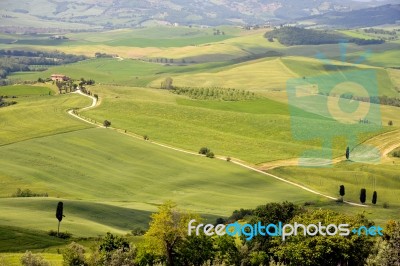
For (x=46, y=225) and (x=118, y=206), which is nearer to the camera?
(x=46, y=225)

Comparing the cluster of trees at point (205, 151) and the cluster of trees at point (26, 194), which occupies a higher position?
the cluster of trees at point (205, 151)

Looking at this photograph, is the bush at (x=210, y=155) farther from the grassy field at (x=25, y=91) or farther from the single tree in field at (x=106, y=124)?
the grassy field at (x=25, y=91)

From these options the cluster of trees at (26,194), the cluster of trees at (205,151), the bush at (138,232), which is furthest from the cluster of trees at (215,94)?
the bush at (138,232)

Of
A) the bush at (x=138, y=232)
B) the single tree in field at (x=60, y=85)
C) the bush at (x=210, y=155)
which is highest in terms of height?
the single tree in field at (x=60, y=85)

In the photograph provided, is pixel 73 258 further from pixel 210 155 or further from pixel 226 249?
pixel 210 155

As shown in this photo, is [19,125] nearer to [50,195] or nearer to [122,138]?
[122,138]

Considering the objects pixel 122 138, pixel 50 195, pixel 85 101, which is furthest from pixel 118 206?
pixel 85 101

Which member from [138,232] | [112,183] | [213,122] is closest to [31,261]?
[138,232]
